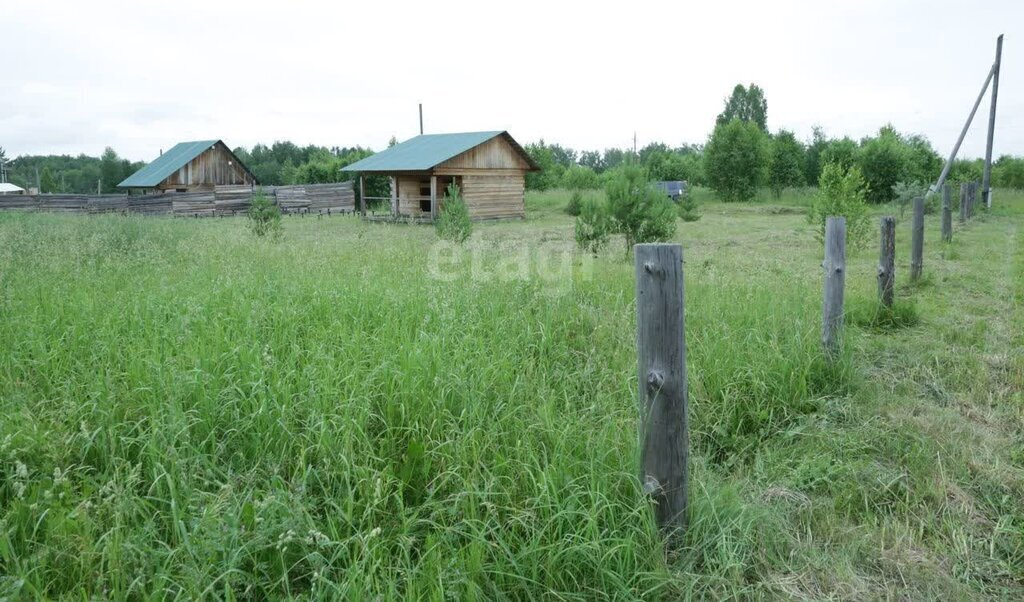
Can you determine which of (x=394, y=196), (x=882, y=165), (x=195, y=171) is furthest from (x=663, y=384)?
(x=195, y=171)

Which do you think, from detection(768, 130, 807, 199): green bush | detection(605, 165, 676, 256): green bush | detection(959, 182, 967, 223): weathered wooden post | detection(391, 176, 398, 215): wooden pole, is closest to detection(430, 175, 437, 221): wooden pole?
detection(391, 176, 398, 215): wooden pole

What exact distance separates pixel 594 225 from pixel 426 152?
17592 mm

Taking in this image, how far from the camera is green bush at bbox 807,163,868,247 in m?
11.7

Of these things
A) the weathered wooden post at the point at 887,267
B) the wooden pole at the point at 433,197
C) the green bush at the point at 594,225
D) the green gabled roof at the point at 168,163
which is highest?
Answer: the green gabled roof at the point at 168,163

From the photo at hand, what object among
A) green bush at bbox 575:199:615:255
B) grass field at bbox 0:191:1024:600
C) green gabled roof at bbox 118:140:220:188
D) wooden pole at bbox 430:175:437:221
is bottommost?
grass field at bbox 0:191:1024:600

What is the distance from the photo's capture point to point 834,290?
187 inches

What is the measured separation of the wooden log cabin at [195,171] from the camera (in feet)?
117

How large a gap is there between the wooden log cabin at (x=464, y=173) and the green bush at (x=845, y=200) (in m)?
15.1

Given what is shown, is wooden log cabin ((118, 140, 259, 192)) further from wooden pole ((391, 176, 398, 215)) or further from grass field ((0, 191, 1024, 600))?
grass field ((0, 191, 1024, 600))

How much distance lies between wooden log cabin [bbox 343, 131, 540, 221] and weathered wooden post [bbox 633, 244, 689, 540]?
22607mm

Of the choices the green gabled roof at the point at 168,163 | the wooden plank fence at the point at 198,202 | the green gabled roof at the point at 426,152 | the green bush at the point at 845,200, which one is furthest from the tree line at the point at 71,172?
the green bush at the point at 845,200

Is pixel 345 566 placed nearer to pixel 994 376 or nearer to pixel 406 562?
pixel 406 562

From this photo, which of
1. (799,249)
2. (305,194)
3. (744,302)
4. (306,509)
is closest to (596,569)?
(306,509)

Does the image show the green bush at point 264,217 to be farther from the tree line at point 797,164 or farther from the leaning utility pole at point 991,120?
the leaning utility pole at point 991,120
